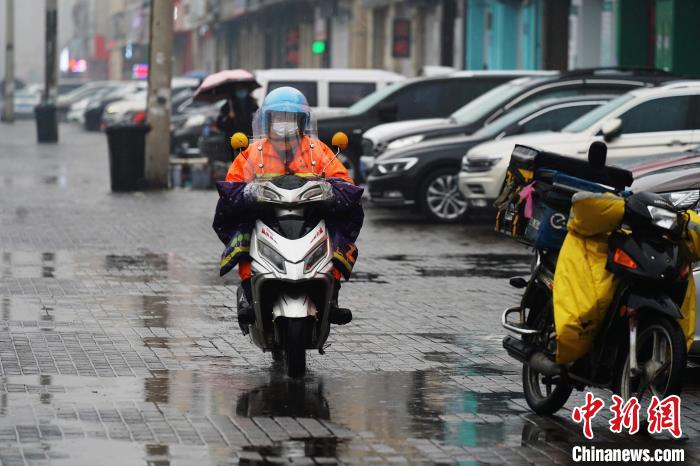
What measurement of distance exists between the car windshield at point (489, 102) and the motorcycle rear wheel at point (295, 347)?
43.0 ft

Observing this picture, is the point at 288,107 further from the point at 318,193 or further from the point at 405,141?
the point at 405,141

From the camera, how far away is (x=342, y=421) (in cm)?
847

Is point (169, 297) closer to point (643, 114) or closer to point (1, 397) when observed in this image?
point (1, 397)

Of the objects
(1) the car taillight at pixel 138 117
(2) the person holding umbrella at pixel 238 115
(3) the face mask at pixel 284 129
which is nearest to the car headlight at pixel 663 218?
(3) the face mask at pixel 284 129

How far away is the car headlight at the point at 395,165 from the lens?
2119cm

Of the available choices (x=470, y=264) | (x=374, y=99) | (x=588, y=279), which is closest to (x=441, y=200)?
(x=470, y=264)

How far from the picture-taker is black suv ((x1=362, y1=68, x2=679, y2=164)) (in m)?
22.4

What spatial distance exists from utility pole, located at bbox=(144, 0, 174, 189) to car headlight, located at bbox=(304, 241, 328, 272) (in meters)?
16.8

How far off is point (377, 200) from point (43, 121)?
26175 millimetres

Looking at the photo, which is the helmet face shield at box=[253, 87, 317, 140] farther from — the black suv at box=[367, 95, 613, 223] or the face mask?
the black suv at box=[367, 95, 613, 223]

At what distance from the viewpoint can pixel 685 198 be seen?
11.1 meters

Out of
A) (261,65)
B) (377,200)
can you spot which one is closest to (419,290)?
(377,200)

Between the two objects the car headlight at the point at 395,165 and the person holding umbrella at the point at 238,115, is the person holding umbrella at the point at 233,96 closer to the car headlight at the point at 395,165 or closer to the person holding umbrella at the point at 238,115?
the person holding umbrella at the point at 238,115

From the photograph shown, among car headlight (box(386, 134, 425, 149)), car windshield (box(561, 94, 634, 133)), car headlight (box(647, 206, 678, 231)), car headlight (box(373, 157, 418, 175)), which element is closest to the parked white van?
car headlight (box(386, 134, 425, 149))
